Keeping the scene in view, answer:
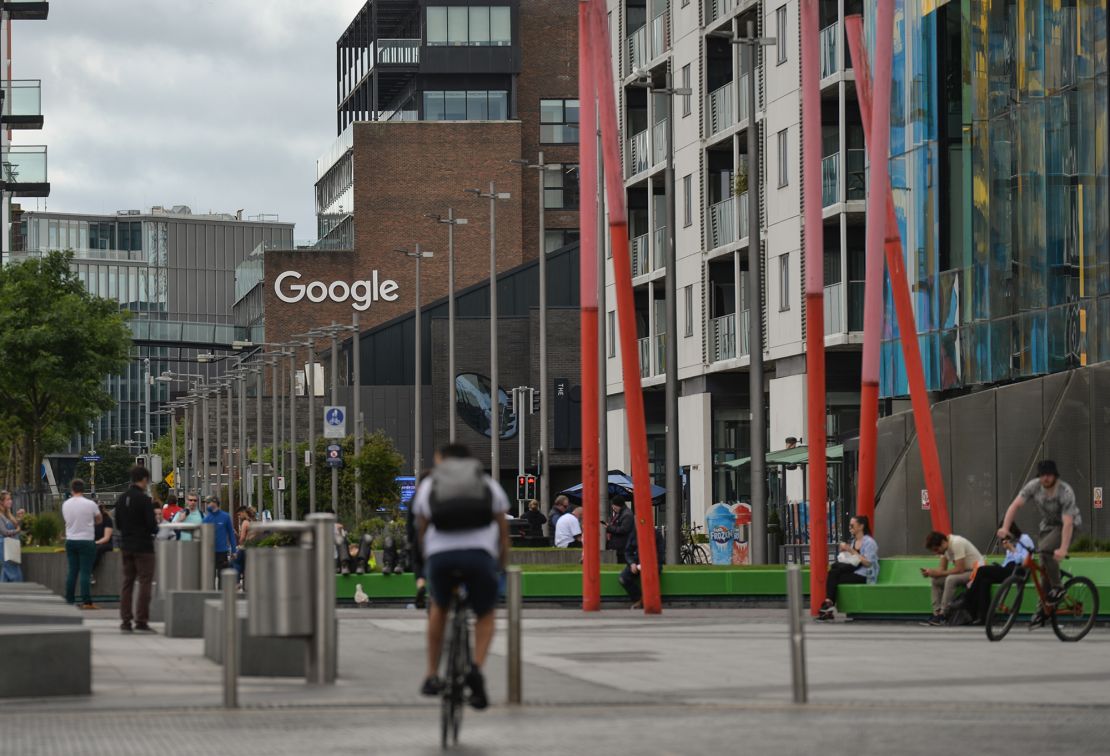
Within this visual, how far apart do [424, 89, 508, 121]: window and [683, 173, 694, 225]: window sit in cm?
4890

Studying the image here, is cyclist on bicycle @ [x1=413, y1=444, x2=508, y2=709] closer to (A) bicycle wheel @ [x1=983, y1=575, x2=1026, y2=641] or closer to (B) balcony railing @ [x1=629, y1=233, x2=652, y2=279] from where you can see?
(A) bicycle wheel @ [x1=983, y1=575, x2=1026, y2=641]

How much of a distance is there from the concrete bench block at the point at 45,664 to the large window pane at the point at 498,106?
9608cm

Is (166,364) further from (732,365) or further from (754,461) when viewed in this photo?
(754,461)

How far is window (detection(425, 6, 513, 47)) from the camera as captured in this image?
4272 inches

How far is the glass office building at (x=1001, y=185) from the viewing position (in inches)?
1379

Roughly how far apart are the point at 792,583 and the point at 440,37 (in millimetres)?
97859

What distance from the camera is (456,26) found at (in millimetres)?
108938

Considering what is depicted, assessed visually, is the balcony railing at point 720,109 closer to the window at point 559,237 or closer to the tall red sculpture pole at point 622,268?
the tall red sculpture pole at point 622,268

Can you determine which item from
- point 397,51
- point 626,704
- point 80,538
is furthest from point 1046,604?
point 397,51

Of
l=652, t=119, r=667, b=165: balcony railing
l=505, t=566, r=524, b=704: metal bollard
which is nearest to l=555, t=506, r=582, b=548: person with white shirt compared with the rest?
l=652, t=119, r=667, b=165: balcony railing

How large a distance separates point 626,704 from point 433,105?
3817 inches

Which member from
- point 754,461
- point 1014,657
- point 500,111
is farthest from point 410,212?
point 1014,657

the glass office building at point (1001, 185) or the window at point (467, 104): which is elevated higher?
the window at point (467, 104)

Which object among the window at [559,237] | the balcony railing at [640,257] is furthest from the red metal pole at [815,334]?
the window at [559,237]
